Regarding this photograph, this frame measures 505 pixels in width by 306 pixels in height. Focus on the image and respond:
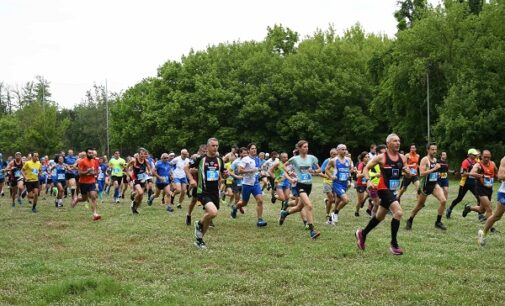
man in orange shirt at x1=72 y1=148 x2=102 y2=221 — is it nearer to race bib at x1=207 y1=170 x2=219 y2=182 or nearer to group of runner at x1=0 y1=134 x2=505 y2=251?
group of runner at x1=0 y1=134 x2=505 y2=251

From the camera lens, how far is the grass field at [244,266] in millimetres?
7016

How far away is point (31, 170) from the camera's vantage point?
18328 mm

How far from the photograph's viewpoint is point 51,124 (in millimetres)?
62719

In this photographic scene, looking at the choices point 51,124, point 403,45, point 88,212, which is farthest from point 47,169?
point 51,124

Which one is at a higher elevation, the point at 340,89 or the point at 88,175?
the point at 340,89

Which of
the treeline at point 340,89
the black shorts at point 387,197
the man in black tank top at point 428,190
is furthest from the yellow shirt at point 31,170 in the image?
the treeline at point 340,89

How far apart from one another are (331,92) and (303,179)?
41839mm

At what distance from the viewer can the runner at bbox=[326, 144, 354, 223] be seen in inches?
559

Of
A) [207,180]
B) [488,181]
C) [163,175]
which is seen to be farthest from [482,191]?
[163,175]

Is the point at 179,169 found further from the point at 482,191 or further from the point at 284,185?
the point at 482,191

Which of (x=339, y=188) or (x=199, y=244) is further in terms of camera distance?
(x=339, y=188)

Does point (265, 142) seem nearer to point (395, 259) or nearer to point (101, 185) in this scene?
point (101, 185)

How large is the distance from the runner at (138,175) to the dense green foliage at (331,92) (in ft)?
83.6

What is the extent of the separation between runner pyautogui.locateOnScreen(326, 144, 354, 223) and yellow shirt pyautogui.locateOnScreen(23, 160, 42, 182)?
9.77 m
